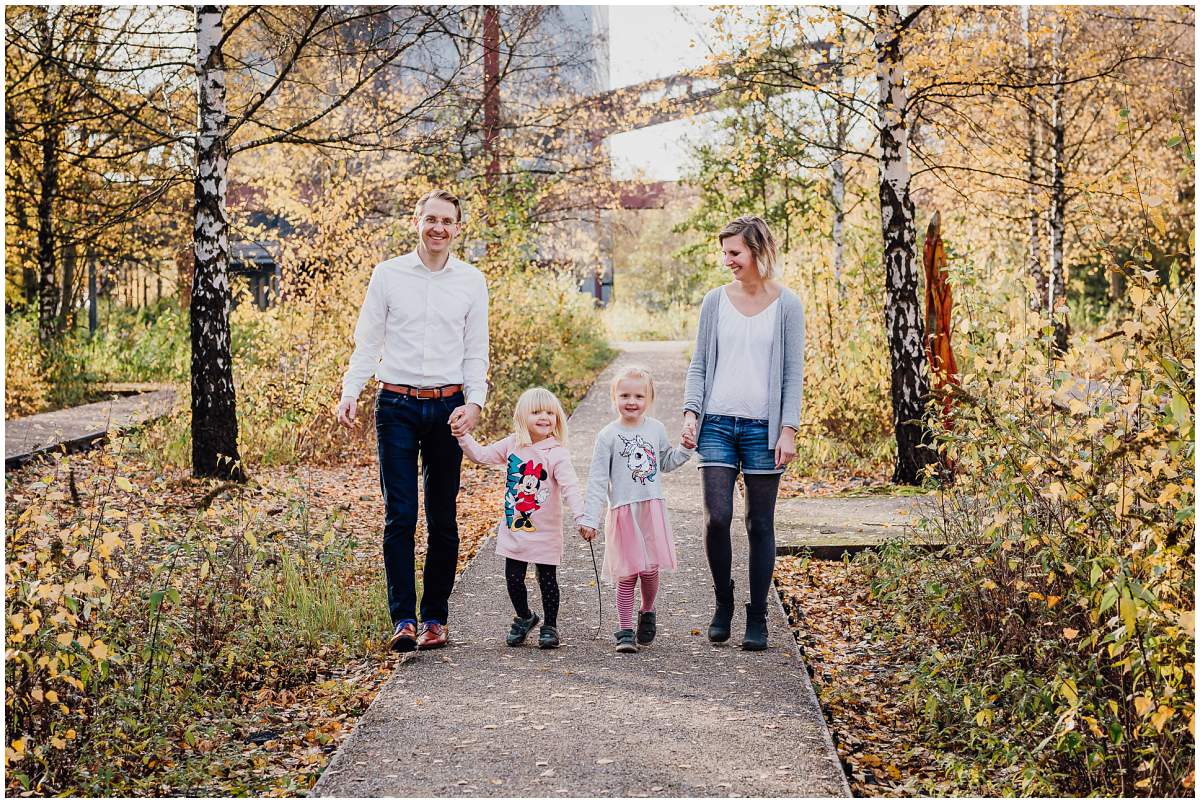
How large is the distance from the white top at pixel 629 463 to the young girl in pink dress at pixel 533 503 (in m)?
0.12

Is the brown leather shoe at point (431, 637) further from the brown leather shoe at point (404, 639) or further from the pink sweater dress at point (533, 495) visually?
the pink sweater dress at point (533, 495)

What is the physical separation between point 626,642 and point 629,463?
74 centimetres

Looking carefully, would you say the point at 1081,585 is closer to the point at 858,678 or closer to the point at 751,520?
the point at 858,678

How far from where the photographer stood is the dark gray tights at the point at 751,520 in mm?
4871

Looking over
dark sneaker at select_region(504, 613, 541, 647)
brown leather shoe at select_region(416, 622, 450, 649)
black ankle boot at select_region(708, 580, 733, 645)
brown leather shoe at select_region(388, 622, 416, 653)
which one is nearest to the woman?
black ankle boot at select_region(708, 580, 733, 645)

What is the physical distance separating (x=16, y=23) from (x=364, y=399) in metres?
6.93

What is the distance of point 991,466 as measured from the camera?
4512mm

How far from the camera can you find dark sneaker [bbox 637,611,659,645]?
5.02 metres

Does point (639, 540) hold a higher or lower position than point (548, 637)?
higher

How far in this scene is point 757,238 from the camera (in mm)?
4855

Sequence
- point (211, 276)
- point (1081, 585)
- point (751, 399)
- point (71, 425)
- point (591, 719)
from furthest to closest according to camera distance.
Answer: point (71, 425) → point (211, 276) → point (751, 399) → point (591, 719) → point (1081, 585)

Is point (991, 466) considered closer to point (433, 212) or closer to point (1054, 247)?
point (433, 212)

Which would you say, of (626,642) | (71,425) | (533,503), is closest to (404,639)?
(533,503)

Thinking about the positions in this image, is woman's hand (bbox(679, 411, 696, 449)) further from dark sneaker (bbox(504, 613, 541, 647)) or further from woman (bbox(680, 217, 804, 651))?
dark sneaker (bbox(504, 613, 541, 647))
